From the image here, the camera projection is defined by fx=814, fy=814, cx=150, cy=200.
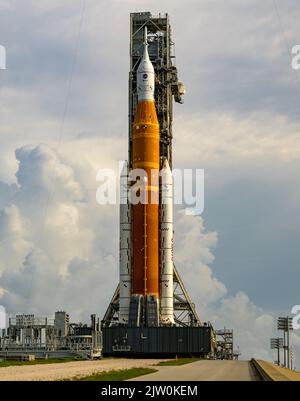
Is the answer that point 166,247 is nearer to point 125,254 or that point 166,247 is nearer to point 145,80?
point 125,254

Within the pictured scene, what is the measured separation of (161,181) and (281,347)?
40.1 metres

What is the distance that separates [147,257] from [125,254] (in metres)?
4.60

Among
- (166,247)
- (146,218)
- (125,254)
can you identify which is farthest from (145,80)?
(125,254)

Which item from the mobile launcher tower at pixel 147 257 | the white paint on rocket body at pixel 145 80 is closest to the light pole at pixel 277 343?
the mobile launcher tower at pixel 147 257

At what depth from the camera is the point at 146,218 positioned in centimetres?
11244

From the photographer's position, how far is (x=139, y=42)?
→ 421 ft

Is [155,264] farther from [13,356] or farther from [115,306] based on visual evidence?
[13,356]

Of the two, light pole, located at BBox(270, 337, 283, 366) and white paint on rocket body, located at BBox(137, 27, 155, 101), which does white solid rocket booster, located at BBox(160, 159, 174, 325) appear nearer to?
white paint on rocket body, located at BBox(137, 27, 155, 101)

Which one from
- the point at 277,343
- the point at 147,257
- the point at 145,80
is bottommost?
the point at 277,343

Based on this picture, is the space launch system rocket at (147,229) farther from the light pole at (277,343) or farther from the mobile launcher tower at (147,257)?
the light pole at (277,343)

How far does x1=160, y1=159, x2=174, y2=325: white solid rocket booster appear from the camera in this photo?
11356 centimetres

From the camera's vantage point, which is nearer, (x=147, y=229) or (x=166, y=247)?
(x=147, y=229)

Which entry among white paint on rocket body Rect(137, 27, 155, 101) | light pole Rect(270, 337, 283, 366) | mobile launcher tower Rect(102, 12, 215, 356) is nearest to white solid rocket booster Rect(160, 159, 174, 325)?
mobile launcher tower Rect(102, 12, 215, 356)
